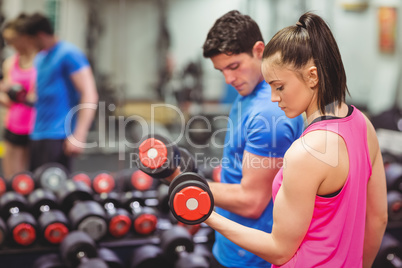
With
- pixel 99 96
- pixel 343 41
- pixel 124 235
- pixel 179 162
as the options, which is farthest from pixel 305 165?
pixel 343 41

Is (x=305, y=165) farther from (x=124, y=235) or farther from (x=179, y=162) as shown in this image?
(x=124, y=235)

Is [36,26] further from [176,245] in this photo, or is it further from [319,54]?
[319,54]

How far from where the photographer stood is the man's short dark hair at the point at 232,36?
1.40 m

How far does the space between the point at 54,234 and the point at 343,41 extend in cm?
660

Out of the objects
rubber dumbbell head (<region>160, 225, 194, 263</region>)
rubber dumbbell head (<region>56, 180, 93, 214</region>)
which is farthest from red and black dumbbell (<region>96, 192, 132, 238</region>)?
rubber dumbbell head (<region>160, 225, 194, 263</region>)

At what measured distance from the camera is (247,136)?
136 cm

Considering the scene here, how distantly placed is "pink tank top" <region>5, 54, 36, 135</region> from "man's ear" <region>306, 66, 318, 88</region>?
115 inches

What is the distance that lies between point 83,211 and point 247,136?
147cm

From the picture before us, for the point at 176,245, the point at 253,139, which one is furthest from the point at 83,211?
the point at 253,139

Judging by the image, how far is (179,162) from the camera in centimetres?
134

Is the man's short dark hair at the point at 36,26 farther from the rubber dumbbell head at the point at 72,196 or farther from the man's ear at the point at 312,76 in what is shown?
the man's ear at the point at 312,76

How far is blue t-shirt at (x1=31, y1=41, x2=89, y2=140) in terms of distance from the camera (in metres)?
2.92

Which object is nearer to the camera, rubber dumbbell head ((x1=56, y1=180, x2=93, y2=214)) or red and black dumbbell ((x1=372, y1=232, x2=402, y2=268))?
red and black dumbbell ((x1=372, y1=232, x2=402, y2=268))

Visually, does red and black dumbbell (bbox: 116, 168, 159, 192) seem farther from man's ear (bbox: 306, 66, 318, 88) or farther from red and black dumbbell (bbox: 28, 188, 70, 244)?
man's ear (bbox: 306, 66, 318, 88)
